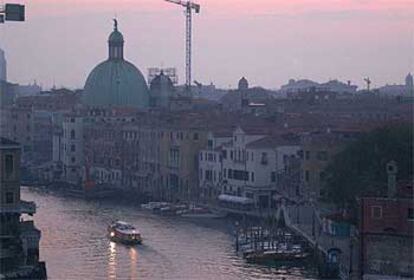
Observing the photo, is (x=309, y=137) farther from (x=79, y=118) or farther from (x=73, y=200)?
(x=79, y=118)

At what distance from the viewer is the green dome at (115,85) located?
77.5 ft

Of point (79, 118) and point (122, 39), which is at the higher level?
point (122, 39)

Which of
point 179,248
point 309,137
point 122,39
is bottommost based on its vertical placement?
point 179,248

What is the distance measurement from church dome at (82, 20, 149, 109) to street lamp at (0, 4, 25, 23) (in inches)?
415

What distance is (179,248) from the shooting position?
11523 millimetres

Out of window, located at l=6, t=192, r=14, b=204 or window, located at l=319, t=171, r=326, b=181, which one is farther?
window, located at l=319, t=171, r=326, b=181

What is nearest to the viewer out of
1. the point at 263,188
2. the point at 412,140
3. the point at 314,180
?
the point at 412,140

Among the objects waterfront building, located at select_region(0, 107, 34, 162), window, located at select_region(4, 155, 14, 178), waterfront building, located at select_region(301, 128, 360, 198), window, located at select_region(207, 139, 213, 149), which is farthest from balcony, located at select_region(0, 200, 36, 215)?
waterfront building, located at select_region(0, 107, 34, 162)

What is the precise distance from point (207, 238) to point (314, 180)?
7.78 ft

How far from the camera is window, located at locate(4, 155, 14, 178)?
1022 centimetres

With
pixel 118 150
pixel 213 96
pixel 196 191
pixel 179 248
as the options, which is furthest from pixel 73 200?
pixel 213 96

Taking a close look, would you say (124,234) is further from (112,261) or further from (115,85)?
(115,85)

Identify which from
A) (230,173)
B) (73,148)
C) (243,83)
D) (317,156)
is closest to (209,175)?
(230,173)

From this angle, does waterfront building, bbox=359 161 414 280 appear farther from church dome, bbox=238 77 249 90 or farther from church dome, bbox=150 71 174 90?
church dome, bbox=238 77 249 90
